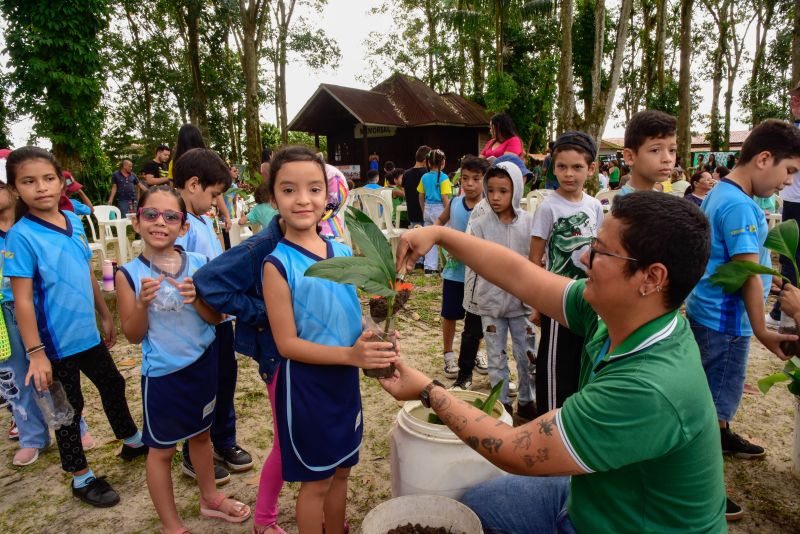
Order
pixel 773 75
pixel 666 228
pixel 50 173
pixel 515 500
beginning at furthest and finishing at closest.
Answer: pixel 773 75
pixel 50 173
pixel 515 500
pixel 666 228

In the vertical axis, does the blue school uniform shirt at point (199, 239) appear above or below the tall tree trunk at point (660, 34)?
below

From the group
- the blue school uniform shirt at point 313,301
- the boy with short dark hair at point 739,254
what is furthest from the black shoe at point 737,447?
the blue school uniform shirt at point 313,301

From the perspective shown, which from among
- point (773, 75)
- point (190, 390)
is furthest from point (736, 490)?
point (773, 75)

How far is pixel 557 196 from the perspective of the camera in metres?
3.04

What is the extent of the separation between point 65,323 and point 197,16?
18564 mm

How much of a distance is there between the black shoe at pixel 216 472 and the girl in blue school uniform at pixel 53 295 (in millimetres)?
365

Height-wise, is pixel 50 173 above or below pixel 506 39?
below

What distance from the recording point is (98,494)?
2.67 m

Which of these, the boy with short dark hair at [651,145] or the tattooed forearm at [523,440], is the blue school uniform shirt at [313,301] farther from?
the boy with short dark hair at [651,145]

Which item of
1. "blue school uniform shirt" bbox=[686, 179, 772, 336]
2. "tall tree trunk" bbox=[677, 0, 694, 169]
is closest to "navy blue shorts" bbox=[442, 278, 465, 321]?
"blue school uniform shirt" bbox=[686, 179, 772, 336]

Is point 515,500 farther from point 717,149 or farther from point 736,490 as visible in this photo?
point 717,149

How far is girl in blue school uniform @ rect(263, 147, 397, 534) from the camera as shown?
1777 millimetres

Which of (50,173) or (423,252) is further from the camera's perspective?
(50,173)

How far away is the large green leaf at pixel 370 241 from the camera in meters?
1.69
